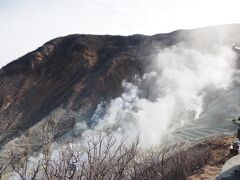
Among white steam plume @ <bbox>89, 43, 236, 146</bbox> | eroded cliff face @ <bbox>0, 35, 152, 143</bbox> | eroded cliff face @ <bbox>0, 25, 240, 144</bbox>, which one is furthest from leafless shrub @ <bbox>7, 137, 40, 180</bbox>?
eroded cliff face @ <bbox>0, 35, 152, 143</bbox>

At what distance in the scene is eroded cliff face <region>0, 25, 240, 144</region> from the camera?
229 ft

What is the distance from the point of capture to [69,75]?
78875mm

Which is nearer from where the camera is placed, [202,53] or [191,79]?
[191,79]

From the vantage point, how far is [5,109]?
2963 inches

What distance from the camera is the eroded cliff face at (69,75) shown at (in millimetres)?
69750

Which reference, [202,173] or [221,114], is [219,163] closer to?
[202,173]

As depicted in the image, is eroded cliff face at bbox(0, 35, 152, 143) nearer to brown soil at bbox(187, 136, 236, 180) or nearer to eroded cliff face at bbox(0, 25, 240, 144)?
eroded cliff face at bbox(0, 25, 240, 144)

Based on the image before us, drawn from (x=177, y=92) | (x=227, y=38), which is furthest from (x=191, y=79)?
(x=227, y=38)

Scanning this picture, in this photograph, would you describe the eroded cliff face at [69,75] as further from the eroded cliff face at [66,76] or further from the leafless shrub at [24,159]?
the leafless shrub at [24,159]

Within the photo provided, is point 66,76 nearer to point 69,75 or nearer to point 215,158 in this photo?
point 69,75

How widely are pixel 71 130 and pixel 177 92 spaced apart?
13.7m

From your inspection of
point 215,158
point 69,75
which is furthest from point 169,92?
point 215,158

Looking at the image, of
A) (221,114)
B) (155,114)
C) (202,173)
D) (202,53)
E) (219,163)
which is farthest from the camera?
(202,53)

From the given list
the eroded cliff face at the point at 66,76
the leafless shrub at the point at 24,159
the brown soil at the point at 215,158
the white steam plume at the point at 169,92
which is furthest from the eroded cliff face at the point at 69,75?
the leafless shrub at the point at 24,159
